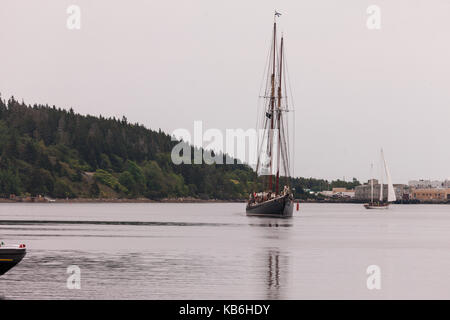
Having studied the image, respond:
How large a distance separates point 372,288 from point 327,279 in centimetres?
450

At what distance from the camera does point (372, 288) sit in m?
45.4

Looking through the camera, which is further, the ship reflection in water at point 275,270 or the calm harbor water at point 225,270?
the ship reflection in water at point 275,270

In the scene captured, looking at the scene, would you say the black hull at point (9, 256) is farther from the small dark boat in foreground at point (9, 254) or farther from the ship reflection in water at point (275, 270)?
the ship reflection in water at point (275, 270)

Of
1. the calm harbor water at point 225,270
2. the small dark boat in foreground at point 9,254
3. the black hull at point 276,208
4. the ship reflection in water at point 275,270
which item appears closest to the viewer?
A: the calm harbor water at point 225,270

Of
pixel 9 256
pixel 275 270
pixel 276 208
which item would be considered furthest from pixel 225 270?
pixel 276 208

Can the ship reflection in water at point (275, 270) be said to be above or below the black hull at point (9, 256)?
below

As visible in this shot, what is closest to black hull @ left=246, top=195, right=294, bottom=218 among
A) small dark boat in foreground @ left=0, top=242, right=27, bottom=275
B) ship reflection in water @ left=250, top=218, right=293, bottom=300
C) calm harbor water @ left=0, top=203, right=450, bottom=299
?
ship reflection in water @ left=250, top=218, right=293, bottom=300

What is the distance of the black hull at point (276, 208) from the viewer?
154225 millimetres

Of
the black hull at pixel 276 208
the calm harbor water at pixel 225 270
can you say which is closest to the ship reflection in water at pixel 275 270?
the calm harbor water at pixel 225 270

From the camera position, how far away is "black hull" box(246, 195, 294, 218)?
154 meters

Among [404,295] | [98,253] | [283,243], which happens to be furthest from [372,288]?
[283,243]

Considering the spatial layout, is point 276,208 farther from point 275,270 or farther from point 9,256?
point 9,256
